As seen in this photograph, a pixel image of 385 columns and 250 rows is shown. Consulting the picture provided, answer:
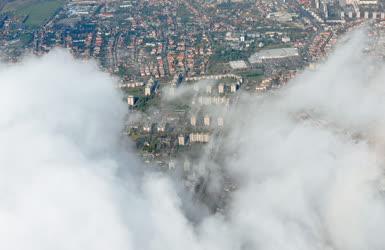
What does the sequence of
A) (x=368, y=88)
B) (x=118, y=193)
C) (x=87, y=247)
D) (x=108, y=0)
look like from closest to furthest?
1. (x=87, y=247)
2. (x=118, y=193)
3. (x=368, y=88)
4. (x=108, y=0)

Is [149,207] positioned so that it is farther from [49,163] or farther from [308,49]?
[308,49]

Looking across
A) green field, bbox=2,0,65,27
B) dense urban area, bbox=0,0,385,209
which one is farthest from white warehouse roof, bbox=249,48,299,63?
green field, bbox=2,0,65,27

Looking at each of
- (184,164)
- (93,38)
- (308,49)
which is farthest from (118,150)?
(93,38)

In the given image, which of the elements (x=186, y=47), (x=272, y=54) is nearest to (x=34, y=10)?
(x=186, y=47)

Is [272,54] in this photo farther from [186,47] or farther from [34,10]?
[34,10]

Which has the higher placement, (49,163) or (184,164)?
(49,163)

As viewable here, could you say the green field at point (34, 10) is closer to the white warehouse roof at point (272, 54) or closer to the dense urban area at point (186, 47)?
the dense urban area at point (186, 47)
